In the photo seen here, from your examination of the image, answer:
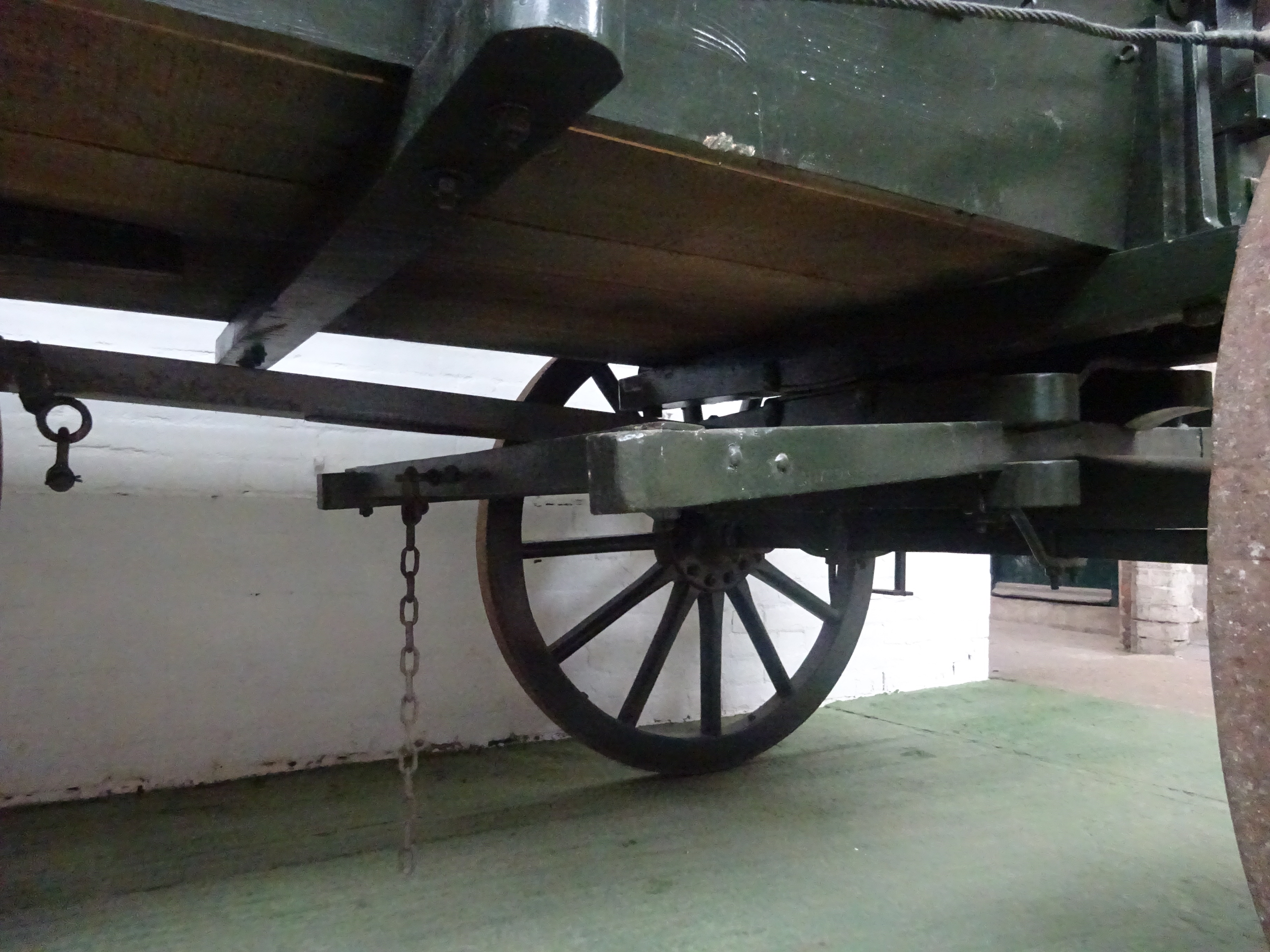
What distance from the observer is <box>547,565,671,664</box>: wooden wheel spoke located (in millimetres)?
2068

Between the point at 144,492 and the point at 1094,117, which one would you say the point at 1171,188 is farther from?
the point at 144,492

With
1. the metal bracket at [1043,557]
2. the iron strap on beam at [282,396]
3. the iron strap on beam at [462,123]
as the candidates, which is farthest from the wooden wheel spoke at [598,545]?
the iron strap on beam at [462,123]

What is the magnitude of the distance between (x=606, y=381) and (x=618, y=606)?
543 mm

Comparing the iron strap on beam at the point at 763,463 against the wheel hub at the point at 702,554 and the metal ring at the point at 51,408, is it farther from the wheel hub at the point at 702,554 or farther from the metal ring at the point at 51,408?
the wheel hub at the point at 702,554

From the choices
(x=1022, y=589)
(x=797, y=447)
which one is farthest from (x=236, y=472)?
(x=1022, y=589)

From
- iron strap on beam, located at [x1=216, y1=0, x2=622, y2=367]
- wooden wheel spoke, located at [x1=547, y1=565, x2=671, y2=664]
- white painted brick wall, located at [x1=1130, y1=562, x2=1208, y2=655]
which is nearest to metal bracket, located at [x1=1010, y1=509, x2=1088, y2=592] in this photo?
iron strap on beam, located at [x1=216, y1=0, x2=622, y2=367]

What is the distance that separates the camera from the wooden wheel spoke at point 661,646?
82.0 inches

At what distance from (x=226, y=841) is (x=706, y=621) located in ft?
3.63

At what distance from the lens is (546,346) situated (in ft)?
5.37

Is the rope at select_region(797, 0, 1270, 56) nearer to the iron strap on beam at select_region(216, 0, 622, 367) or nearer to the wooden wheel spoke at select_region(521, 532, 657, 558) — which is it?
the iron strap on beam at select_region(216, 0, 622, 367)

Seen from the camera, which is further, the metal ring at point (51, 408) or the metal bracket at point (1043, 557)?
the metal bracket at point (1043, 557)

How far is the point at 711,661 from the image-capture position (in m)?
2.15

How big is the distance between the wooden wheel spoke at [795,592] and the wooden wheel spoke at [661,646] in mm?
200

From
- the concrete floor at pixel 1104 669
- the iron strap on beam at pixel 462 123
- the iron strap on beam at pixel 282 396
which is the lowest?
the concrete floor at pixel 1104 669
